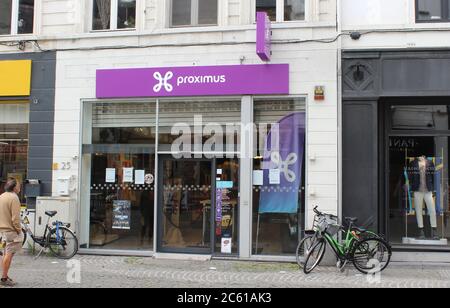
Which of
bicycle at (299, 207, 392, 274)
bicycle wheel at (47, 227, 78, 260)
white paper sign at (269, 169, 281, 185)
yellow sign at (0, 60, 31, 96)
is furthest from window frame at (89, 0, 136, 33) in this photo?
bicycle at (299, 207, 392, 274)

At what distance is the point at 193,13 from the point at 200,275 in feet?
18.6

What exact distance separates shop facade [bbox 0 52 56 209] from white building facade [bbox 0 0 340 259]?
0.15m

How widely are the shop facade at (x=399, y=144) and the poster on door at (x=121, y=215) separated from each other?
4.61 m

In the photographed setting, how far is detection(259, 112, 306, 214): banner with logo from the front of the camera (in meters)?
11.1

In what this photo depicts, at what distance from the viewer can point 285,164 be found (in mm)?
11211

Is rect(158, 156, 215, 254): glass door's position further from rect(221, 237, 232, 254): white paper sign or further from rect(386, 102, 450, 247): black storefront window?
rect(386, 102, 450, 247): black storefront window

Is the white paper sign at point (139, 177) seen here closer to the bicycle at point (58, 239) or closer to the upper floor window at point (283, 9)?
the bicycle at point (58, 239)

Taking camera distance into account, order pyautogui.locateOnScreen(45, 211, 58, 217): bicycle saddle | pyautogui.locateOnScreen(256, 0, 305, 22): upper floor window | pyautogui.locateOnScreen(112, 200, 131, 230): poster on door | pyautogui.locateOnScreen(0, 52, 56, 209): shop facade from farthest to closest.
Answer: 1. pyautogui.locateOnScreen(0, 52, 56, 209): shop facade
2. pyautogui.locateOnScreen(112, 200, 131, 230): poster on door
3. pyautogui.locateOnScreen(256, 0, 305, 22): upper floor window
4. pyautogui.locateOnScreen(45, 211, 58, 217): bicycle saddle

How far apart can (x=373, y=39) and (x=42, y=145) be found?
7.37 meters

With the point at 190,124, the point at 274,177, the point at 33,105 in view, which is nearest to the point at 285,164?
the point at 274,177

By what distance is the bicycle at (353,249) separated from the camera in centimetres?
962

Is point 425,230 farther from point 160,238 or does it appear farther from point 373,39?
point 160,238

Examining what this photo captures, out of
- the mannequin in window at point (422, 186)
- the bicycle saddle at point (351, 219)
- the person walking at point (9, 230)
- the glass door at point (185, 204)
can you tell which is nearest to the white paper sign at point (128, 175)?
the glass door at point (185, 204)

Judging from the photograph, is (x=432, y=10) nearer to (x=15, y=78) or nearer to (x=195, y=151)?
(x=195, y=151)
